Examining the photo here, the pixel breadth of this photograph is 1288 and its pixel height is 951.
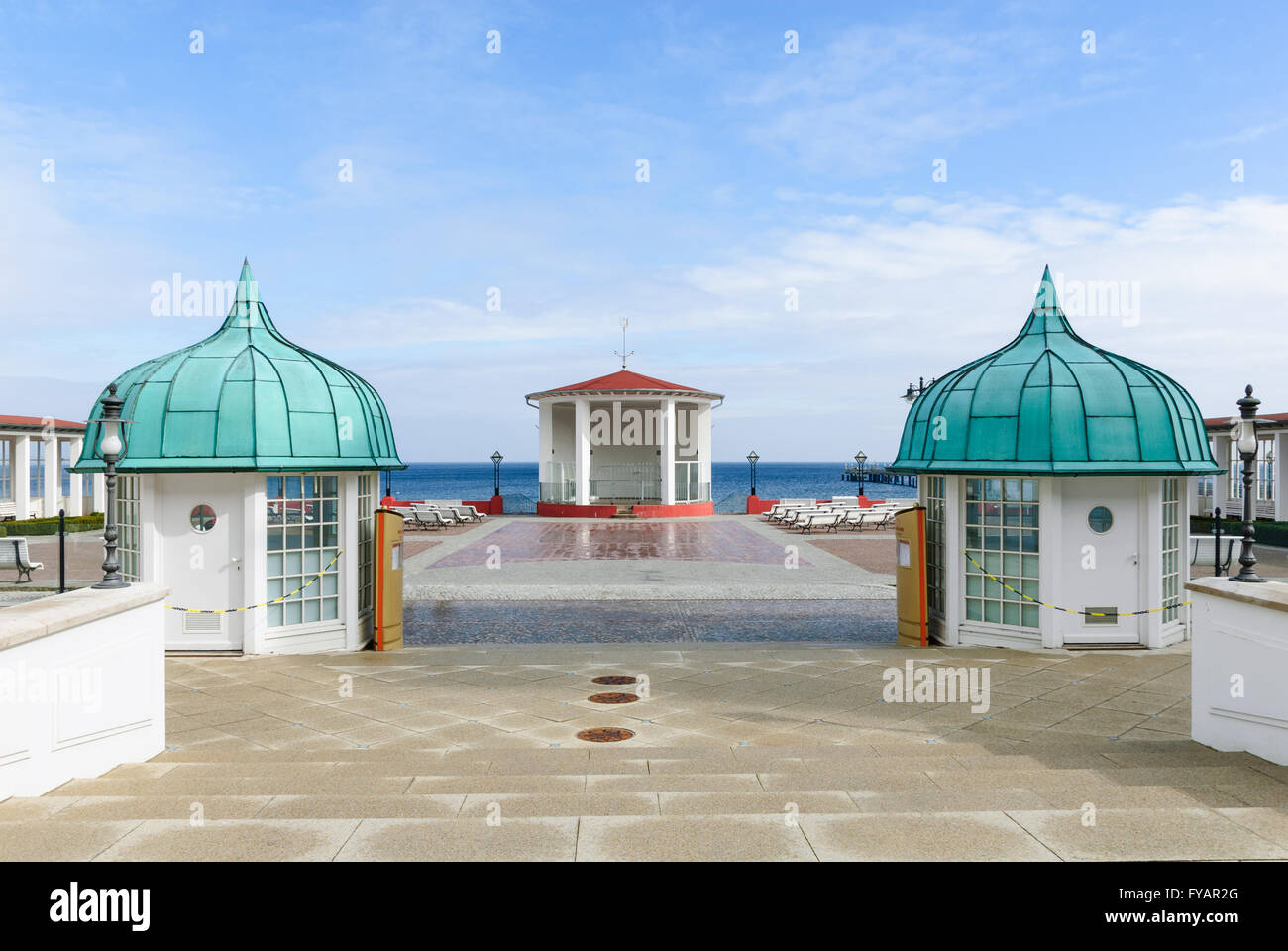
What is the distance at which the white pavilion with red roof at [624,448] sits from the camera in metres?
39.1

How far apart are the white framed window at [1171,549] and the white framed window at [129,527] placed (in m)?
13.1

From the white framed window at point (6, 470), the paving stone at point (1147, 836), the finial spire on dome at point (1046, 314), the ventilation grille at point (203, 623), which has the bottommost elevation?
the ventilation grille at point (203, 623)

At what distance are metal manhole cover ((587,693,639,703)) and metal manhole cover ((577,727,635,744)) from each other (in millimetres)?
957

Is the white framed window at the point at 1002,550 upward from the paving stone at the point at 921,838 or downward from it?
upward

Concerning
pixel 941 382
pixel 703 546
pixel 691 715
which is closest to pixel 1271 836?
pixel 691 715

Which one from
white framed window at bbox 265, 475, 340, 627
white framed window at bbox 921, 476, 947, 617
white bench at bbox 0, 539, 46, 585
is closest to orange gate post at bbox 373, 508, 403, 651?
white framed window at bbox 265, 475, 340, 627

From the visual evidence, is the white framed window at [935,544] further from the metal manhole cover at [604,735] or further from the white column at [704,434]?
the white column at [704,434]

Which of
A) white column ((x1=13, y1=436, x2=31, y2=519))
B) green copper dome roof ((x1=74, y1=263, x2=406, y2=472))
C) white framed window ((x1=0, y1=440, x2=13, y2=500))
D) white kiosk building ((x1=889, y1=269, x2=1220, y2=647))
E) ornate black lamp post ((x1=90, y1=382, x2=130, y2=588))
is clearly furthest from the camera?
white framed window ((x1=0, y1=440, x2=13, y2=500))

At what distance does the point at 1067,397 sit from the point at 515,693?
7527 mm

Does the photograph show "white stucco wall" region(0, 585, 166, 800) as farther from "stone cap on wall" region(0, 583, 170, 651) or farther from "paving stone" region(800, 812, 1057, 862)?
"paving stone" region(800, 812, 1057, 862)

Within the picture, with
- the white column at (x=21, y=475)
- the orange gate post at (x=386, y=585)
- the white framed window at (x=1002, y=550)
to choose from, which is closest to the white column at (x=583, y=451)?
the white column at (x=21, y=475)

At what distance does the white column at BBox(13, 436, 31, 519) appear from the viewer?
32.1 meters

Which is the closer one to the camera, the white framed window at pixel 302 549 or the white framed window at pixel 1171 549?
the white framed window at pixel 302 549
